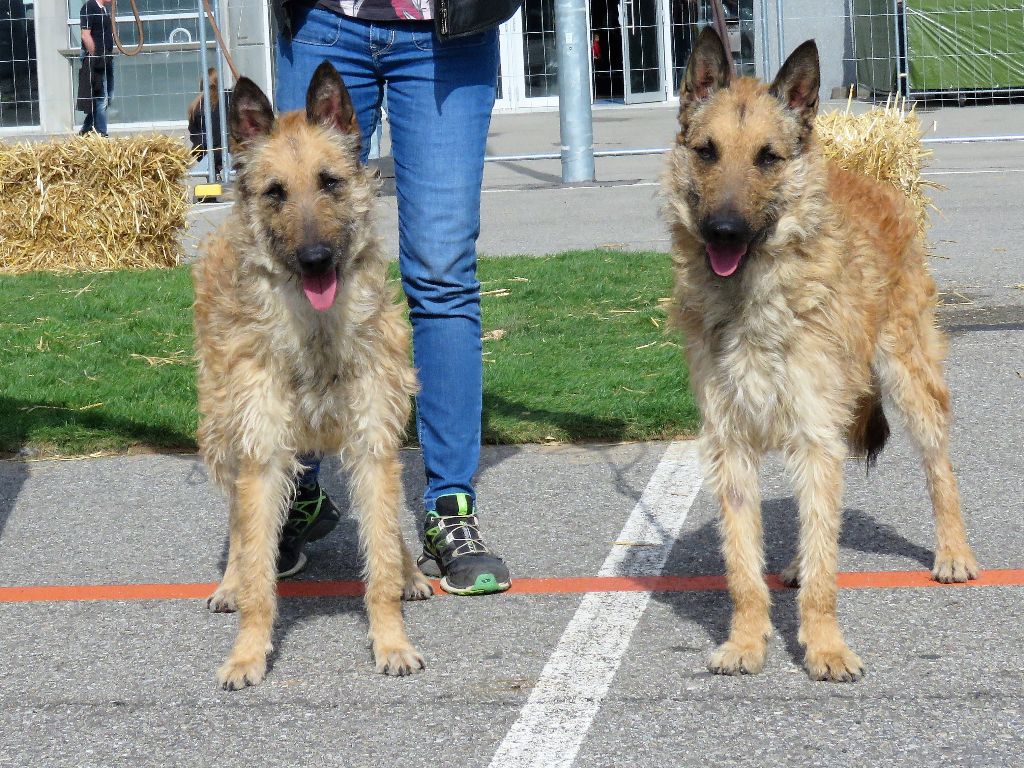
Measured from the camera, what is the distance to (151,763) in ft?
11.1

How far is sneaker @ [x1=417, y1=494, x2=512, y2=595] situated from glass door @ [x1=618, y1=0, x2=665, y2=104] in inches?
819

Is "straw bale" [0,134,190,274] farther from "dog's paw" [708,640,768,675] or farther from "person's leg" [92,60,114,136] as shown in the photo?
"dog's paw" [708,640,768,675]

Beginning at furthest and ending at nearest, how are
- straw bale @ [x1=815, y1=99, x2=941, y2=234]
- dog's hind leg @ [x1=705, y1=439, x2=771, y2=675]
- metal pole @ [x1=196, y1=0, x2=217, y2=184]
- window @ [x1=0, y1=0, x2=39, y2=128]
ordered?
window @ [x1=0, y1=0, x2=39, y2=128], metal pole @ [x1=196, y1=0, x2=217, y2=184], straw bale @ [x1=815, y1=99, x2=941, y2=234], dog's hind leg @ [x1=705, y1=439, x2=771, y2=675]

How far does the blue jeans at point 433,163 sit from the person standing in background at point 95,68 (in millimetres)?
14287

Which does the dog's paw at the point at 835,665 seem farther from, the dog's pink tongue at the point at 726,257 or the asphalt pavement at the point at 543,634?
the dog's pink tongue at the point at 726,257

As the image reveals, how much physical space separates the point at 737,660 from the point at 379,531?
117cm

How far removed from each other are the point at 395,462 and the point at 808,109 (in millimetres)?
1719

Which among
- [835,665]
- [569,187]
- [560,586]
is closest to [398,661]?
[560,586]

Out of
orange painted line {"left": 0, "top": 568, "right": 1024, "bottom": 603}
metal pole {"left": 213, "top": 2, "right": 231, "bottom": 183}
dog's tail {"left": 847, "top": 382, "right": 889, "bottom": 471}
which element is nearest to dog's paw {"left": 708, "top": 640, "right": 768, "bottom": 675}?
orange painted line {"left": 0, "top": 568, "right": 1024, "bottom": 603}

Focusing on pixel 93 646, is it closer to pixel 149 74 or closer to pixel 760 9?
pixel 760 9

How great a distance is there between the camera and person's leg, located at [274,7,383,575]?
183 inches

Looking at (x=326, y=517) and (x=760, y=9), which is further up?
(x=760, y=9)

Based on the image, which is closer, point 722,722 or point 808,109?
point 722,722

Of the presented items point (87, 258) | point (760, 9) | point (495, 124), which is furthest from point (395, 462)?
point (495, 124)
